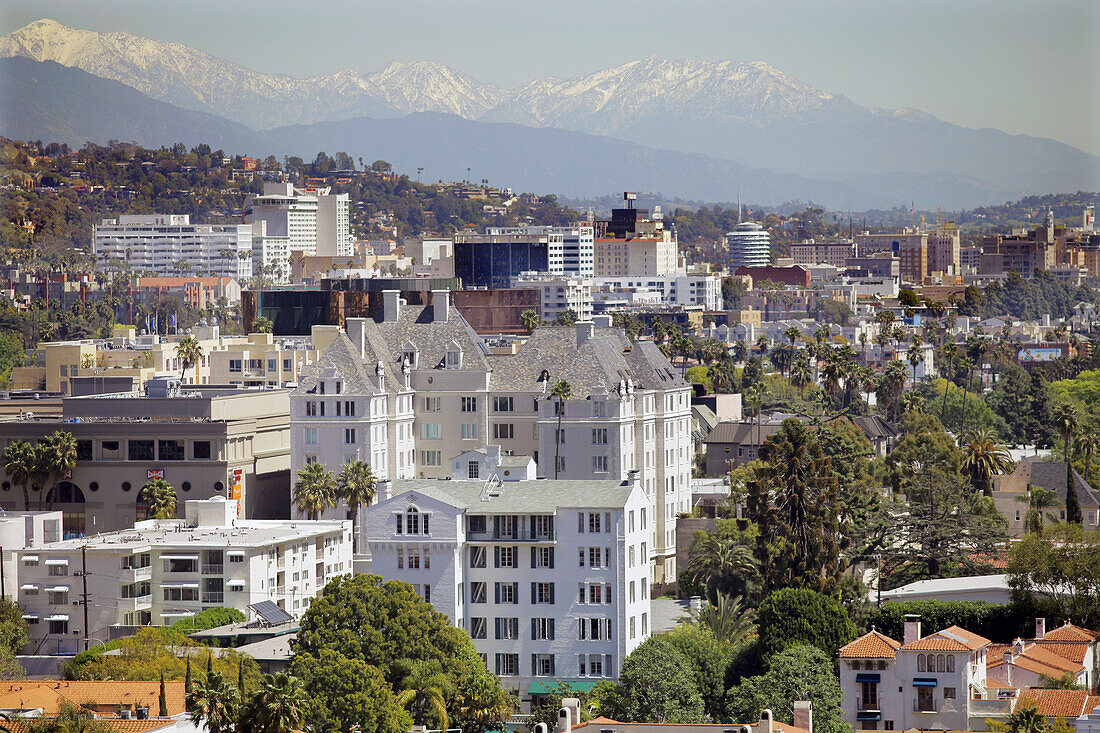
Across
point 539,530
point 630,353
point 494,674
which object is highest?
point 630,353

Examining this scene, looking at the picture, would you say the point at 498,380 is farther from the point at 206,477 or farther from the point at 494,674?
the point at 494,674

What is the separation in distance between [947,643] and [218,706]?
34.4m

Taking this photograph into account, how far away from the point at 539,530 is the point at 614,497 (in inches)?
155

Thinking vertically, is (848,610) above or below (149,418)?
below

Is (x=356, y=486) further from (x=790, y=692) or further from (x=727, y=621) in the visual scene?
(x=790, y=692)

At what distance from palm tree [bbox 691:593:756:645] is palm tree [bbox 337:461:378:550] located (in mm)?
22849

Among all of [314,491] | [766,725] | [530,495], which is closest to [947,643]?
[766,725]

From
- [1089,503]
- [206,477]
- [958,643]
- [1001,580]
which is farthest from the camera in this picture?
[1089,503]

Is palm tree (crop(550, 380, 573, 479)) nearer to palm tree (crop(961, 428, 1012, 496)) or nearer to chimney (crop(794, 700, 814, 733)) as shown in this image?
palm tree (crop(961, 428, 1012, 496))

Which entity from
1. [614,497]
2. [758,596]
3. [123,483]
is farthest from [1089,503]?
[123,483]

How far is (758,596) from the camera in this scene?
331 feet

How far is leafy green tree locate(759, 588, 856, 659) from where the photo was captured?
86.9 m

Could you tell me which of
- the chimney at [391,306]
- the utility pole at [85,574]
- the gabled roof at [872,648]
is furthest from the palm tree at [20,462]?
the gabled roof at [872,648]

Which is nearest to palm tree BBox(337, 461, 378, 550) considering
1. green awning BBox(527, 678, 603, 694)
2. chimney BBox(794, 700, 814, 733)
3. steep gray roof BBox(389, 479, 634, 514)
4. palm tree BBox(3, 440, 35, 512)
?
steep gray roof BBox(389, 479, 634, 514)
